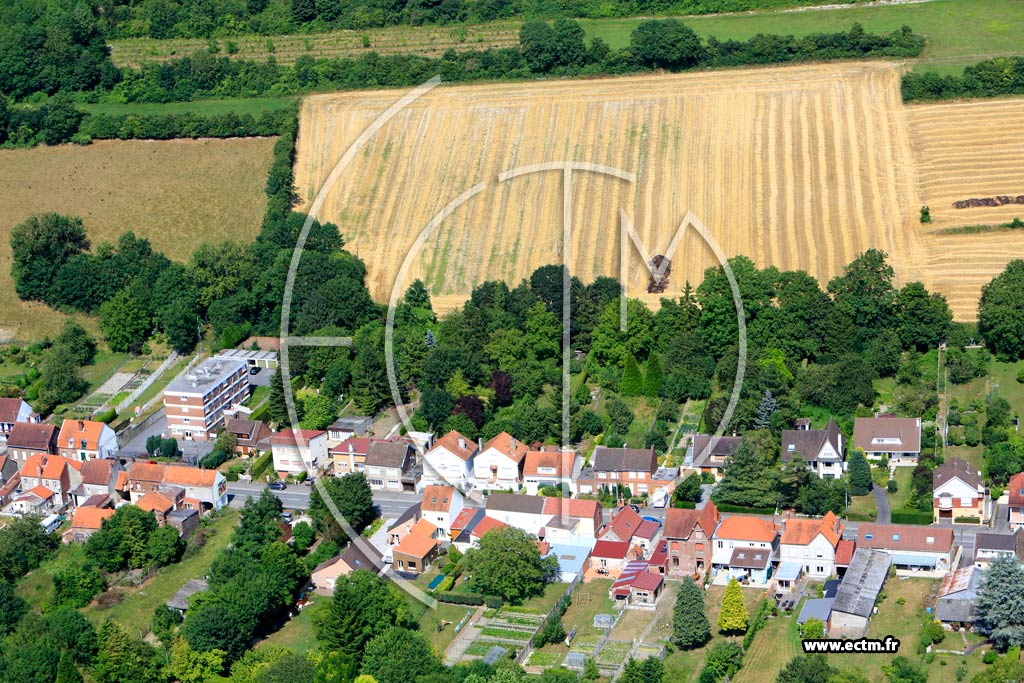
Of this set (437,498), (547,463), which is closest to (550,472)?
(547,463)

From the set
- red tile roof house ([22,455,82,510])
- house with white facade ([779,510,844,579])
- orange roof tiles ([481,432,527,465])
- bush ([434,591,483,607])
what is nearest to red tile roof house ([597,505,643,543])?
house with white facade ([779,510,844,579])

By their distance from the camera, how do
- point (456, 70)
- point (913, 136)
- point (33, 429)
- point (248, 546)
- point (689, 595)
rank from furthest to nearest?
point (456, 70)
point (913, 136)
point (33, 429)
point (248, 546)
point (689, 595)

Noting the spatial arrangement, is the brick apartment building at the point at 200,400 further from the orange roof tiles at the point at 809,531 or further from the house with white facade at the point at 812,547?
the house with white facade at the point at 812,547

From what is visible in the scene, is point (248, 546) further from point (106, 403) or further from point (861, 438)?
point (861, 438)

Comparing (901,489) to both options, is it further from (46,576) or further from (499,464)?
(46,576)

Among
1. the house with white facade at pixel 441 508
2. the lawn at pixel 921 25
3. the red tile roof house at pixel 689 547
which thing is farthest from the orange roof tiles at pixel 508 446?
the lawn at pixel 921 25

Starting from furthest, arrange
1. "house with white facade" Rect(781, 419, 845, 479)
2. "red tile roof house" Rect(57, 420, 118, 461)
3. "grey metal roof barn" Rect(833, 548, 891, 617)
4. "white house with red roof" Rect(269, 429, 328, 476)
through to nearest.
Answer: "red tile roof house" Rect(57, 420, 118, 461) → "white house with red roof" Rect(269, 429, 328, 476) → "house with white facade" Rect(781, 419, 845, 479) → "grey metal roof barn" Rect(833, 548, 891, 617)

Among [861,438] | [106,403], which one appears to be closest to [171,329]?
[106,403]

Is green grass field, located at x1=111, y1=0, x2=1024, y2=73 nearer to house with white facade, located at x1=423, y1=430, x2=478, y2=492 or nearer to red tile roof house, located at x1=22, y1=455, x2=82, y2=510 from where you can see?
house with white facade, located at x1=423, y1=430, x2=478, y2=492

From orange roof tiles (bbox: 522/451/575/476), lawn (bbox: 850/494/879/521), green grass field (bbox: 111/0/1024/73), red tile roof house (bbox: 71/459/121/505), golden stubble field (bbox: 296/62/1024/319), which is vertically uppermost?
green grass field (bbox: 111/0/1024/73)
